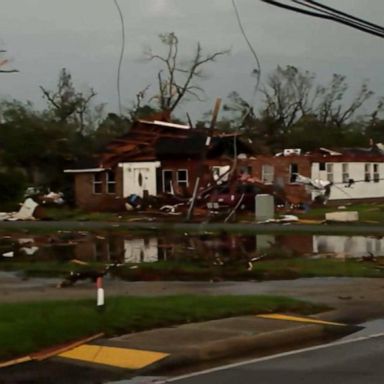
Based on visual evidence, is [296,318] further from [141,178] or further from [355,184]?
[355,184]

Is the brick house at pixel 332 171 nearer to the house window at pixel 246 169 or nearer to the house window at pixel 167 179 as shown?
the house window at pixel 246 169

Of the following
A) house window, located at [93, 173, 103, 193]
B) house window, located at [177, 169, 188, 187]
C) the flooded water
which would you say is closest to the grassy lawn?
the flooded water

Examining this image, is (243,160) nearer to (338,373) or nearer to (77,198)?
(77,198)

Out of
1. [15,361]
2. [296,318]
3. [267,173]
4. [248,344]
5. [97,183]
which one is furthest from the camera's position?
[267,173]

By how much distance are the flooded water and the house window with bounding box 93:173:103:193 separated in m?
25.0

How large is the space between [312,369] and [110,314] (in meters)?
3.99

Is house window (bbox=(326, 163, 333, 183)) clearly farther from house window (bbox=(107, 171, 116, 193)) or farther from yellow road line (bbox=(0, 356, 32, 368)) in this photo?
yellow road line (bbox=(0, 356, 32, 368))

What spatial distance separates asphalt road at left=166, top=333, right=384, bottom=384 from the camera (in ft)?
32.1

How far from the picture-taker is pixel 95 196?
58.8 m

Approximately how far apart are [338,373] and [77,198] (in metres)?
50.6

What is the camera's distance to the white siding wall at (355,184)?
61.6 metres

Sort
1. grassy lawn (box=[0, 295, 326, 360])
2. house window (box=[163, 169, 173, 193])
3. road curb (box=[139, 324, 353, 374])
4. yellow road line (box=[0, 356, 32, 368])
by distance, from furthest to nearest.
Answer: house window (box=[163, 169, 173, 193])
grassy lawn (box=[0, 295, 326, 360])
road curb (box=[139, 324, 353, 374])
yellow road line (box=[0, 356, 32, 368])

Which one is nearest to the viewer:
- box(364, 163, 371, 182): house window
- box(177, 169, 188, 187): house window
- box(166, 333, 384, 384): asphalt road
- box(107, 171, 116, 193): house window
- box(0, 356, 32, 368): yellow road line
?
box(166, 333, 384, 384): asphalt road

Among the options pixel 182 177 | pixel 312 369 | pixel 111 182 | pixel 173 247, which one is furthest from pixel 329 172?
pixel 312 369
